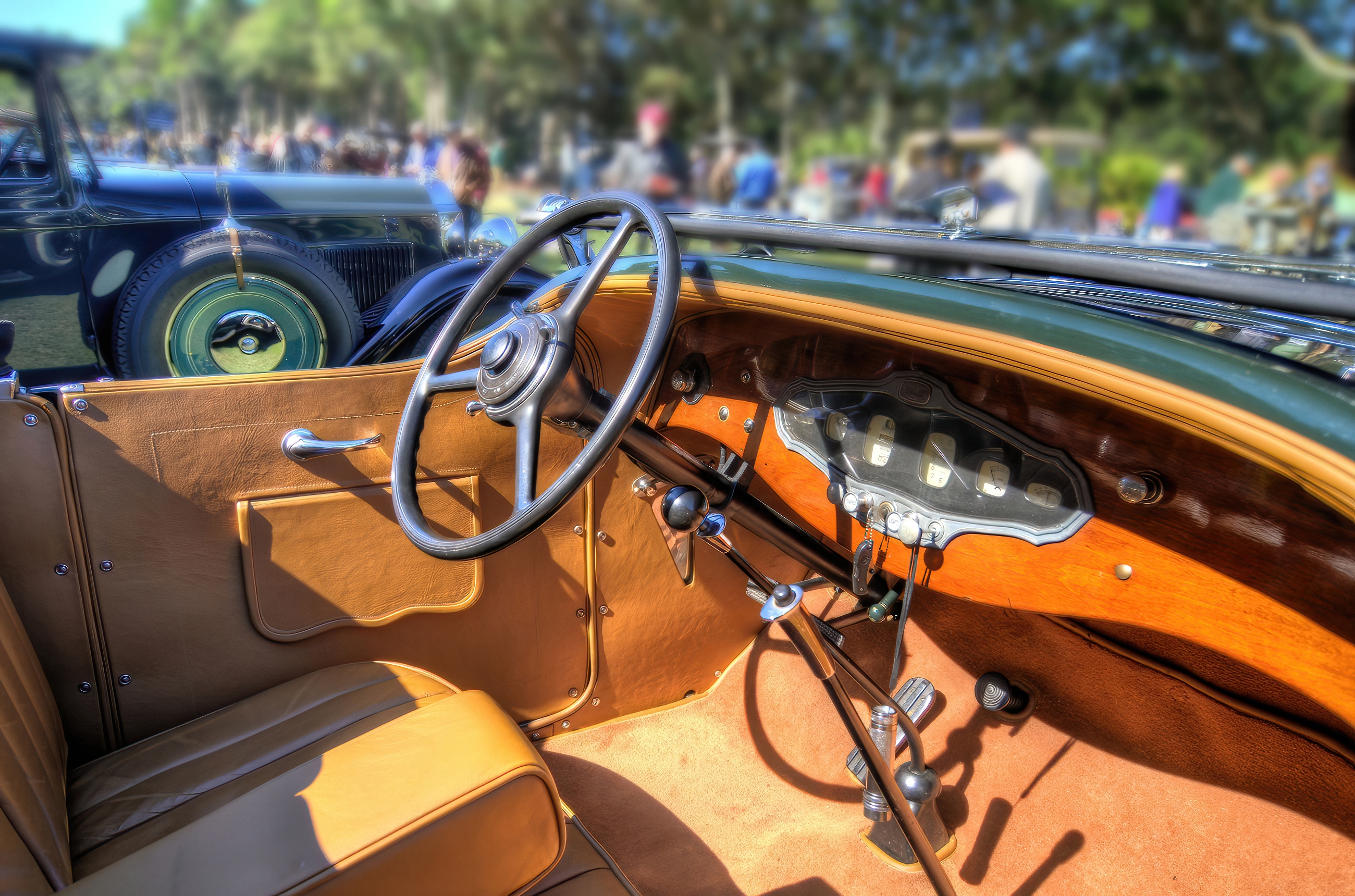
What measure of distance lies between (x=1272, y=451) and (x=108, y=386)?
1722mm

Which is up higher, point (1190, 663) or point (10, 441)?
point (10, 441)

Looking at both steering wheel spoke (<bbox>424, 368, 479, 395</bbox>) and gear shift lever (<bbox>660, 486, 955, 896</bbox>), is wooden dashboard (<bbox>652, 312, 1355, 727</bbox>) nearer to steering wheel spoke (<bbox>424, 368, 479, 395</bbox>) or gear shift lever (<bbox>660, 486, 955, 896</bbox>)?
gear shift lever (<bbox>660, 486, 955, 896</bbox>)

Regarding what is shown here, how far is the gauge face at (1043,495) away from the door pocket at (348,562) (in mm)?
1072

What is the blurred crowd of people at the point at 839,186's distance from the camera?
5367mm

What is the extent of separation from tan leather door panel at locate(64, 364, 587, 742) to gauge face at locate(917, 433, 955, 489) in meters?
0.85

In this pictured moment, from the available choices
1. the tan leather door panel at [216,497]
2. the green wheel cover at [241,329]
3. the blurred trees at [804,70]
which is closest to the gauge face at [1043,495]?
the tan leather door panel at [216,497]

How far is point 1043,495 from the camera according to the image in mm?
1310

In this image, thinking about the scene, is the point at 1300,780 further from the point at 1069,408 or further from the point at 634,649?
the point at 634,649

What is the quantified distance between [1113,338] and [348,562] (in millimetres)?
1397

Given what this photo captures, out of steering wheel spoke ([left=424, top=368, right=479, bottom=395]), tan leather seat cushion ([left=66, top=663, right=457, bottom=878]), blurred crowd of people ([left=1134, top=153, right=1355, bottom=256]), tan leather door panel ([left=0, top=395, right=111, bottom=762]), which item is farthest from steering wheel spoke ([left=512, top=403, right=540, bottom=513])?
blurred crowd of people ([left=1134, top=153, right=1355, bottom=256])

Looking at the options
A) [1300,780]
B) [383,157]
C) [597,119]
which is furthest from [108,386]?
[597,119]

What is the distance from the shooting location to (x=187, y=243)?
310cm

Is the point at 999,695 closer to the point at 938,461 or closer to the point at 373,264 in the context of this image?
the point at 938,461

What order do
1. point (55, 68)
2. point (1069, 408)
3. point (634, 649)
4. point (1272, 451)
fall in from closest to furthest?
point (1272, 451)
point (1069, 408)
point (634, 649)
point (55, 68)
